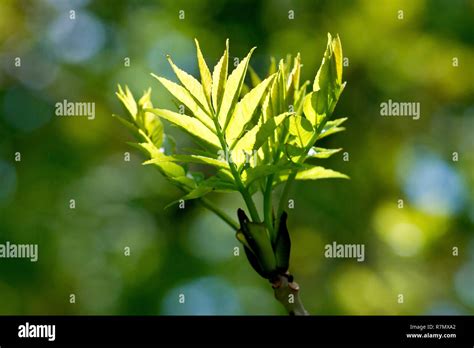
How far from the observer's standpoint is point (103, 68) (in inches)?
147

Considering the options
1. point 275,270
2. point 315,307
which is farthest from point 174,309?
point 275,270

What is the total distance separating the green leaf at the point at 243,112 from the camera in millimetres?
737

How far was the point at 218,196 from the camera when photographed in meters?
3.43

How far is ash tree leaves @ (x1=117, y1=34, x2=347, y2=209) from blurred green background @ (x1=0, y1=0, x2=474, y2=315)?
7.83 feet

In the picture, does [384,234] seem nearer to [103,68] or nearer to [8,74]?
[103,68]

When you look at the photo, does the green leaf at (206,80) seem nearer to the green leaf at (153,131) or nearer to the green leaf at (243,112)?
the green leaf at (243,112)

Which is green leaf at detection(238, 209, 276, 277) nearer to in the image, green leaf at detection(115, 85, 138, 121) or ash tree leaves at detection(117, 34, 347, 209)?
ash tree leaves at detection(117, 34, 347, 209)

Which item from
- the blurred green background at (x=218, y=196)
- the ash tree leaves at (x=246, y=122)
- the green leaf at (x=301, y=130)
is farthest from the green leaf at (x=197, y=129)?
the blurred green background at (x=218, y=196)

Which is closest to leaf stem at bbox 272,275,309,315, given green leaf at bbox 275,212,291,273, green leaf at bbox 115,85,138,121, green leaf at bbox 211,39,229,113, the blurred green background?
green leaf at bbox 275,212,291,273

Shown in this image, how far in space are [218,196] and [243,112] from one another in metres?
2.67

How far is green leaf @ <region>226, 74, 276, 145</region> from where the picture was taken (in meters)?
0.74

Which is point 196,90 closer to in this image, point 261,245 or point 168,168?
point 168,168

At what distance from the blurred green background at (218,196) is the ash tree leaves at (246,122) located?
7.83 feet

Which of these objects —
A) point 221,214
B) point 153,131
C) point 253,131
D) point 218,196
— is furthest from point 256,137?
point 218,196
